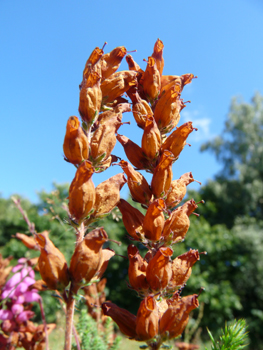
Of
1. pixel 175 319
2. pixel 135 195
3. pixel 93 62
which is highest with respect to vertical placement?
pixel 93 62

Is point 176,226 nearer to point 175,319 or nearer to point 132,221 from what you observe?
point 132,221

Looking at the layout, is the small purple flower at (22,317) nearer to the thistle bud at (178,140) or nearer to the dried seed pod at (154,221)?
the dried seed pod at (154,221)

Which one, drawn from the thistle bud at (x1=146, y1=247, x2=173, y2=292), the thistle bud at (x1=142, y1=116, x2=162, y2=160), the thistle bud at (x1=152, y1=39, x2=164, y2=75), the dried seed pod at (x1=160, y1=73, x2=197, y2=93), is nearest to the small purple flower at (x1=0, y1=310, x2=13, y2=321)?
the thistle bud at (x1=146, y1=247, x2=173, y2=292)

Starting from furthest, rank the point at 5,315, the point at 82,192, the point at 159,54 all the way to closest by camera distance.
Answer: the point at 5,315 < the point at 159,54 < the point at 82,192

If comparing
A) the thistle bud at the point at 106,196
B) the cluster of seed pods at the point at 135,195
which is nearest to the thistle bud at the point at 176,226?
the cluster of seed pods at the point at 135,195

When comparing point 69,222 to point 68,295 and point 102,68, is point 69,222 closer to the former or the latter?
point 68,295

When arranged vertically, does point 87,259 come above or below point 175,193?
below

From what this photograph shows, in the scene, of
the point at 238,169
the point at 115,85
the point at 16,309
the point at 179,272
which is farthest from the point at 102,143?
the point at 238,169
